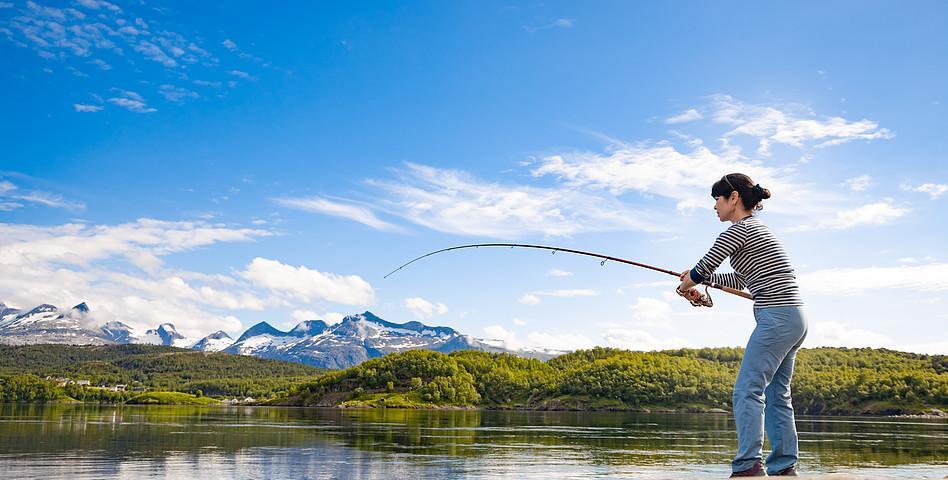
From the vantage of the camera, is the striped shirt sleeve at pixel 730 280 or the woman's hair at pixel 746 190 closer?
the woman's hair at pixel 746 190

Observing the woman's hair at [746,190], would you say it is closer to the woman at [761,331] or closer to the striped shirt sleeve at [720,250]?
the woman at [761,331]

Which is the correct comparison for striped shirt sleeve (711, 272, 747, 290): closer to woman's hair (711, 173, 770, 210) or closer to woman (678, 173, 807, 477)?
woman (678, 173, 807, 477)

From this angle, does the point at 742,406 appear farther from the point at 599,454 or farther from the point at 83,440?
the point at 83,440

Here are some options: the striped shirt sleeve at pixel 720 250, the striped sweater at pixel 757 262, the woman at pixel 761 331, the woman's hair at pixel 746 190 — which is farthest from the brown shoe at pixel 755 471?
the woman's hair at pixel 746 190

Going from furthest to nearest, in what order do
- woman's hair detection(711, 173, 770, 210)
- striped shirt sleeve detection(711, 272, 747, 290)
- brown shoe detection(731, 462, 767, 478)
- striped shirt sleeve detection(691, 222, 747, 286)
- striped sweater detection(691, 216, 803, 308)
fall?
striped shirt sleeve detection(711, 272, 747, 290)
woman's hair detection(711, 173, 770, 210)
striped shirt sleeve detection(691, 222, 747, 286)
striped sweater detection(691, 216, 803, 308)
brown shoe detection(731, 462, 767, 478)

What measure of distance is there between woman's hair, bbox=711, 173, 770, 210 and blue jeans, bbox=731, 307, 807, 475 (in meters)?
1.12

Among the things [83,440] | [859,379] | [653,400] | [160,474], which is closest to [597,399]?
[653,400]

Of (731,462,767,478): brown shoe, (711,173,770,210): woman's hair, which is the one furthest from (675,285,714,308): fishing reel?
(731,462,767,478): brown shoe

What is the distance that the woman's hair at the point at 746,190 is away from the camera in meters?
7.47

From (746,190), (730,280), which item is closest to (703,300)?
(730,280)

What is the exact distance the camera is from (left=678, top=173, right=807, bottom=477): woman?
22.6ft

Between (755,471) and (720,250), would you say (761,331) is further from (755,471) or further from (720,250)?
(755,471)

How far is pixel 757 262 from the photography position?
7148 millimetres

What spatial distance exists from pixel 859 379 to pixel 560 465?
181 metres
